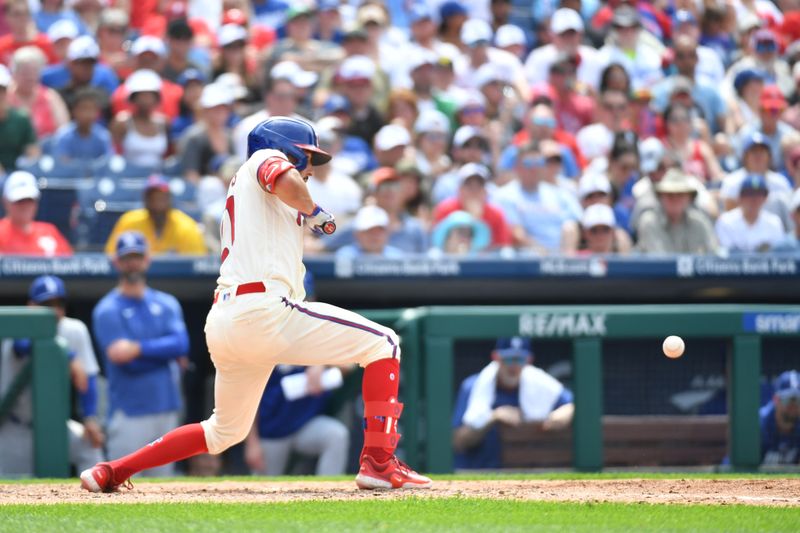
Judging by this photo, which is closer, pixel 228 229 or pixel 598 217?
pixel 228 229

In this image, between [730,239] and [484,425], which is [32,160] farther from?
[730,239]

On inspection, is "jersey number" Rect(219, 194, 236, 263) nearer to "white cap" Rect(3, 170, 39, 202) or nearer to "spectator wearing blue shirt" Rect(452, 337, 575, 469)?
"spectator wearing blue shirt" Rect(452, 337, 575, 469)

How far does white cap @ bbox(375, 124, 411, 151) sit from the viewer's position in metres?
10.3

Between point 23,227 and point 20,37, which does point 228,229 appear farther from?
point 20,37

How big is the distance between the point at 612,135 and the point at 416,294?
3.29 m

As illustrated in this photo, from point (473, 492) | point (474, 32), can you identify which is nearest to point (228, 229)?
point (473, 492)

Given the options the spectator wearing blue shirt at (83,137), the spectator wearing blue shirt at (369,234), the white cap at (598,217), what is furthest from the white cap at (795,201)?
the spectator wearing blue shirt at (83,137)

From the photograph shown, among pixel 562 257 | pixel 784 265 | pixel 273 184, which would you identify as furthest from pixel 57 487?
pixel 784 265

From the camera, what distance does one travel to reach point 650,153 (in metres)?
11.1

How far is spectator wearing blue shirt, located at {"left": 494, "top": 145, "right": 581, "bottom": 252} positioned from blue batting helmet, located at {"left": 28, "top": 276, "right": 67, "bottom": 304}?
347cm

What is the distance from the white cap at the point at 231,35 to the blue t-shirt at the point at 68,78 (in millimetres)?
952

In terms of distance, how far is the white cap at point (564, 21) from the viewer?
40.8 ft

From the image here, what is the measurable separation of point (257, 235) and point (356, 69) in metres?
5.67

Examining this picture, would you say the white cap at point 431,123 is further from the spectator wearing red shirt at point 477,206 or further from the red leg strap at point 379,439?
the red leg strap at point 379,439
